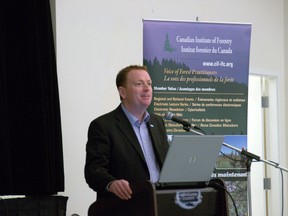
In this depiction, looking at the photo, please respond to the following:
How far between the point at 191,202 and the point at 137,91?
71cm

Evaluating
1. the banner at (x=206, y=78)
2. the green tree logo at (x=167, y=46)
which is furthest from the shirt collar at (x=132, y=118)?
the green tree logo at (x=167, y=46)

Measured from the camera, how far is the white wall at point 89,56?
4457 mm

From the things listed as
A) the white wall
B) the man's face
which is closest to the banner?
the white wall

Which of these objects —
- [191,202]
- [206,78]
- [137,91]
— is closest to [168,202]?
[191,202]

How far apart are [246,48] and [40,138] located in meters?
2.06

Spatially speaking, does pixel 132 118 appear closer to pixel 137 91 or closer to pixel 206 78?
pixel 137 91

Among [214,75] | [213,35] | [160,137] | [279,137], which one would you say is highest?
[213,35]

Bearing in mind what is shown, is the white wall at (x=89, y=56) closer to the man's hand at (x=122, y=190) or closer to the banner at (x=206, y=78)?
the banner at (x=206, y=78)

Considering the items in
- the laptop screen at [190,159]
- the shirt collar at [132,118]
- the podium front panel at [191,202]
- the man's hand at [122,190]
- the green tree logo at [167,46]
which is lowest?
the podium front panel at [191,202]

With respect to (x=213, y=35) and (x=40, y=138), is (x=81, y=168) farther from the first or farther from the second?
(x=213, y=35)

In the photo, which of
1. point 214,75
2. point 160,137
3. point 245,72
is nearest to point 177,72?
point 214,75

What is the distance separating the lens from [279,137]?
20.2 feet

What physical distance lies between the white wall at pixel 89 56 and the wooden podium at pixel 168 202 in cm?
189

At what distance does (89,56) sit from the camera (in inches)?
182
